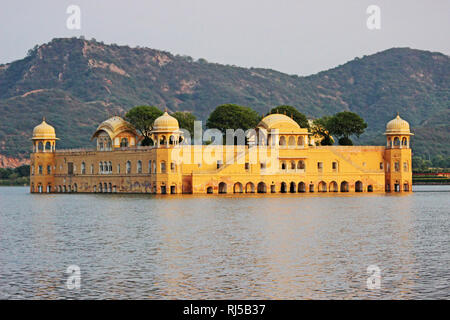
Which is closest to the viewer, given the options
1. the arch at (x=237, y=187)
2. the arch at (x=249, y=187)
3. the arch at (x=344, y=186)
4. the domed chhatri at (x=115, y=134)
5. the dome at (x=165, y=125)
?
the dome at (x=165, y=125)

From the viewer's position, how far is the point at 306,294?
2161 cm

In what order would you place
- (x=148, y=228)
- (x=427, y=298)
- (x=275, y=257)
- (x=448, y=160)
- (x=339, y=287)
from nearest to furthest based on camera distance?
(x=427, y=298), (x=339, y=287), (x=275, y=257), (x=148, y=228), (x=448, y=160)

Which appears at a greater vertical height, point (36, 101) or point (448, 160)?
point (36, 101)

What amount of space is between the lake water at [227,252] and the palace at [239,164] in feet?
69.3

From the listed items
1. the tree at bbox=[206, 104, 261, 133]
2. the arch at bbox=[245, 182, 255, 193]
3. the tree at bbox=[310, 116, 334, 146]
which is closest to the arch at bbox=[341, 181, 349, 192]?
the arch at bbox=[245, 182, 255, 193]

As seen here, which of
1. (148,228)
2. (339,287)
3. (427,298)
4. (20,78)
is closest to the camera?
(427,298)

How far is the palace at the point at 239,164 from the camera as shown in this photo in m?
72.2

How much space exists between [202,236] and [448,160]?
3760 inches

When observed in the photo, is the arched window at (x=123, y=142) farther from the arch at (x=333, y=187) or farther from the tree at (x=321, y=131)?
the tree at (x=321, y=131)

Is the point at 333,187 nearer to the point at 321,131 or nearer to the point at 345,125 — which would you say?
the point at 345,125

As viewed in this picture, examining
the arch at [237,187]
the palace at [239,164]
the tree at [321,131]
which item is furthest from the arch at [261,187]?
the tree at [321,131]
